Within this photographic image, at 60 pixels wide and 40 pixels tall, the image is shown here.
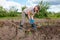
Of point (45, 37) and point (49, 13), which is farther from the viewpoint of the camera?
point (49, 13)

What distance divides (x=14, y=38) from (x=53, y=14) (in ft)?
32.0

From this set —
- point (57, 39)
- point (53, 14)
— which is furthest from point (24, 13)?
point (53, 14)

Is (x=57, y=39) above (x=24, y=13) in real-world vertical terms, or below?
below

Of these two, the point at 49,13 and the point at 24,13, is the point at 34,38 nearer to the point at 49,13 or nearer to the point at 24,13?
the point at 24,13

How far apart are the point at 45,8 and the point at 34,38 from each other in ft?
34.5

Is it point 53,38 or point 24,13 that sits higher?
point 24,13

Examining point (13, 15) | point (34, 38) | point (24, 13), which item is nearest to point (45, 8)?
point (13, 15)

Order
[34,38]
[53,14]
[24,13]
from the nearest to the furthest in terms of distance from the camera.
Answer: [34,38] < [24,13] < [53,14]

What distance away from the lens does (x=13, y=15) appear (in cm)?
1905

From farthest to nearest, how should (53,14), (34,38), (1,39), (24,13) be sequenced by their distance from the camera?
(53,14)
(24,13)
(1,39)
(34,38)

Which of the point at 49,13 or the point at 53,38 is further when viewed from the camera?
the point at 49,13

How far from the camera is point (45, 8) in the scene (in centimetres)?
1856

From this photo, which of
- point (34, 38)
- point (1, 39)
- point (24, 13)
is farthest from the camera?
point (24, 13)

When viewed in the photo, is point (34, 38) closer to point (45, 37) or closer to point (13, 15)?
point (45, 37)
